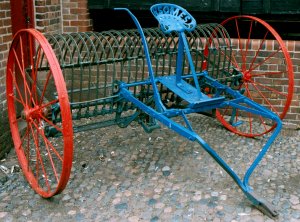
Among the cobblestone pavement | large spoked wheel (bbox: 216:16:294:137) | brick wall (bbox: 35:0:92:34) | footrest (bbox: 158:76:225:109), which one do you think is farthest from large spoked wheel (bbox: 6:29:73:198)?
large spoked wheel (bbox: 216:16:294:137)

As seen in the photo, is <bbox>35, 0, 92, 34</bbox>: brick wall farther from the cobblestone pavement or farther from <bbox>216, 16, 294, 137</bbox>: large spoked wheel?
<bbox>216, 16, 294, 137</bbox>: large spoked wheel

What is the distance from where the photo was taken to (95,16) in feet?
20.9

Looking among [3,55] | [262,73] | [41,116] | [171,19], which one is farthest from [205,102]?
[262,73]

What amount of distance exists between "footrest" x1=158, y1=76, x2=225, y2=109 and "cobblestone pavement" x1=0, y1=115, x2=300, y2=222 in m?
0.76

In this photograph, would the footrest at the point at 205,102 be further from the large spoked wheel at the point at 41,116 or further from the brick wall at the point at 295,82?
the brick wall at the point at 295,82

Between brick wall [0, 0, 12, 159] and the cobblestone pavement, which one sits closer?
the cobblestone pavement

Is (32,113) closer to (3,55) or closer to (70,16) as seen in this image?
(3,55)

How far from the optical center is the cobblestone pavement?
12.0ft

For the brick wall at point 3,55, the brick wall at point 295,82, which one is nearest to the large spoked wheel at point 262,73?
the brick wall at point 295,82

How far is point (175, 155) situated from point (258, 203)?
130 centimetres

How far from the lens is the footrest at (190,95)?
12.2 ft

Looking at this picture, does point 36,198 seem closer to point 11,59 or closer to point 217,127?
point 11,59

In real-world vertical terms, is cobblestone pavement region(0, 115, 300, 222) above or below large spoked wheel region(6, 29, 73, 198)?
below

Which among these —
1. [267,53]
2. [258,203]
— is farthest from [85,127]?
[267,53]
